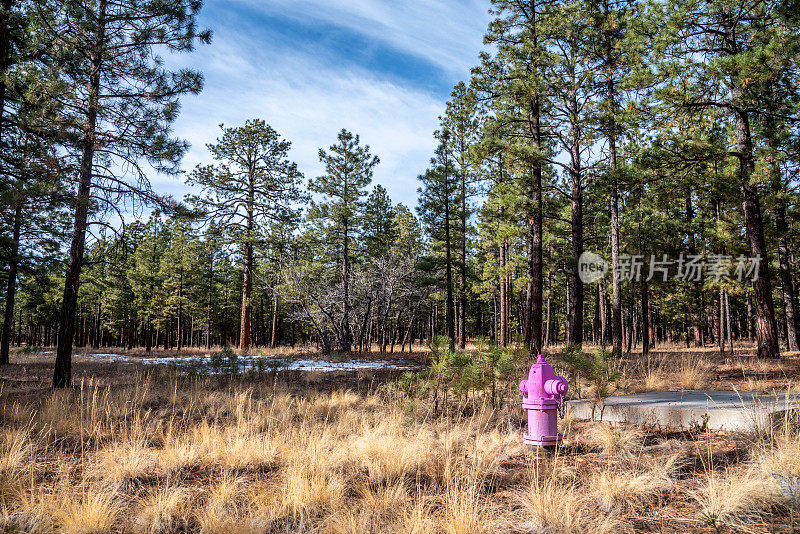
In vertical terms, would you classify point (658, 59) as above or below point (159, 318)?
above

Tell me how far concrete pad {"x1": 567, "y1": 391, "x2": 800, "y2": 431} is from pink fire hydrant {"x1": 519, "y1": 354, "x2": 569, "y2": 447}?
194 cm

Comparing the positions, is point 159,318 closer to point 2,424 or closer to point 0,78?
point 0,78

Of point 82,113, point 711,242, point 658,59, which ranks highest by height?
point 658,59

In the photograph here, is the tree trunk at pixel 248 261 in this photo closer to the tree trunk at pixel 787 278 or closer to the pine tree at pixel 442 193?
the pine tree at pixel 442 193

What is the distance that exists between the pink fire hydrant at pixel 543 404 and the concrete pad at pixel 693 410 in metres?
1.94

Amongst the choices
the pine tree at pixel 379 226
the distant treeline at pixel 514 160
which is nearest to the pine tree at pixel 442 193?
the distant treeline at pixel 514 160

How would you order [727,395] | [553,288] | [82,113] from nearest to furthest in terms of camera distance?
[727,395] → [82,113] → [553,288]

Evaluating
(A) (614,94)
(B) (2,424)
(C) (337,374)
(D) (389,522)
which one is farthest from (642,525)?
(A) (614,94)

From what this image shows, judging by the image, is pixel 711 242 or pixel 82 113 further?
pixel 711 242

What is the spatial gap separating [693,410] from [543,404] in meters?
2.59

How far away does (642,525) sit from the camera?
266 centimetres

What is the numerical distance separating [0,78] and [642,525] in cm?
1235

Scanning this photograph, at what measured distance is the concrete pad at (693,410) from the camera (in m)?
4.48

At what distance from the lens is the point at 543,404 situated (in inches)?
145
